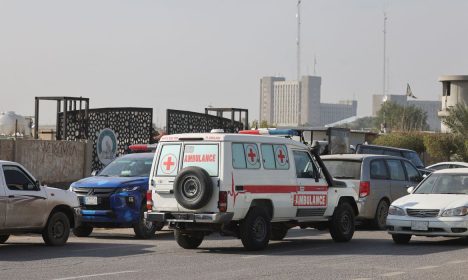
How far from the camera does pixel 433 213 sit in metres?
19.3

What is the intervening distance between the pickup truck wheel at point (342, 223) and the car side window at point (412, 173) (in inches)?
204

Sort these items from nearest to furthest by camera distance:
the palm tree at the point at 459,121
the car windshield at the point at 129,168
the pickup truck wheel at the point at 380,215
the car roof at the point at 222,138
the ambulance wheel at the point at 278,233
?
1. the car roof at the point at 222,138
2. the ambulance wheel at the point at 278,233
3. the car windshield at the point at 129,168
4. the pickup truck wheel at the point at 380,215
5. the palm tree at the point at 459,121

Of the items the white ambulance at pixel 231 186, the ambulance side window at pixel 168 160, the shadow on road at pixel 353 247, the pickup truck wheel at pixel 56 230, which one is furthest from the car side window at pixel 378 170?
the pickup truck wheel at pixel 56 230

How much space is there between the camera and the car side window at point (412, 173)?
2538 centimetres

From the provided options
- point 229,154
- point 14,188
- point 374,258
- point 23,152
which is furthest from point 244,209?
point 23,152

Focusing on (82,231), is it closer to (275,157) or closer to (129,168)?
(129,168)

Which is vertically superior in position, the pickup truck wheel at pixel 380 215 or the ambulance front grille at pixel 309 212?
the ambulance front grille at pixel 309 212

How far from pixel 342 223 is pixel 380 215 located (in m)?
3.77

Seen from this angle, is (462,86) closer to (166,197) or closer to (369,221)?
(369,221)

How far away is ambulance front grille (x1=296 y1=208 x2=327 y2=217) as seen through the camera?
1919 centimetres

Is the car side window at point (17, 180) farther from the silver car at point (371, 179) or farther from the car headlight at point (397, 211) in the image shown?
the silver car at point (371, 179)

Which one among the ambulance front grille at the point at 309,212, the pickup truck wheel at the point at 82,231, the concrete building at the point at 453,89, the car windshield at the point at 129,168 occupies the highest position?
the concrete building at the point at 453,89

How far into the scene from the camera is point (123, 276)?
45.7ft

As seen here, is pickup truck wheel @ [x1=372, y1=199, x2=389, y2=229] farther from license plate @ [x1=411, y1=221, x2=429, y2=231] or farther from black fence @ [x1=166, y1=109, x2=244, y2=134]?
black fence @ [x1=166, y1=109, x2=244, y2=134]
